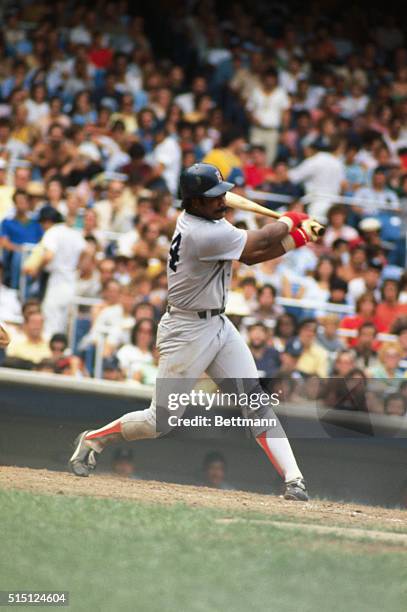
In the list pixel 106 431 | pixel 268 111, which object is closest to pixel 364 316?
pixel 268 111

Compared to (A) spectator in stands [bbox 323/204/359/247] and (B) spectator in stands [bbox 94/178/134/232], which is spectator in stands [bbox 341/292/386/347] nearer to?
(A) spectator in stands [bbox 323/204/359/247]

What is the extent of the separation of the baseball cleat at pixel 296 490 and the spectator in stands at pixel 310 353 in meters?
3.98

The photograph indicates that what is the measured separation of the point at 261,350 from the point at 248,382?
156 inches

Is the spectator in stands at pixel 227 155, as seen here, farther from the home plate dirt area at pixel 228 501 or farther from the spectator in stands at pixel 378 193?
the home plate dirt area at pixel 228 501

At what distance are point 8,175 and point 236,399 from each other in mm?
6551

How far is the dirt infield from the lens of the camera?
7.27 metres

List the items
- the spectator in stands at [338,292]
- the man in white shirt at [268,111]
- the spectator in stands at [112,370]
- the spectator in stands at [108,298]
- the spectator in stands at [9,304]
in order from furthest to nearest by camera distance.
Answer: the man in white shirt at [268,111] → the spectator in stands at [338,292] → the spectator in stands at [108,298] → the spectator in stands at [9,304] → the spectator in stands at [112,370]

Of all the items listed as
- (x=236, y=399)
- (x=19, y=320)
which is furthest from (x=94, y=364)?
(x=236, y=399)

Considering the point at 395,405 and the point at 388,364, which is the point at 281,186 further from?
the point at 395,405

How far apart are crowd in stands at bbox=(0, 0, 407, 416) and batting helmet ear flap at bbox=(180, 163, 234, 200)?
277 cm

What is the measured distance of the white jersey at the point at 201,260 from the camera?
7094 mm

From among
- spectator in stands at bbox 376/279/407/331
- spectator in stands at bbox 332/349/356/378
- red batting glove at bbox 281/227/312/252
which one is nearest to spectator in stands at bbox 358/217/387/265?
spectator in stands at bbox 376/279/407/331

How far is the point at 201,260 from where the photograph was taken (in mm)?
7203

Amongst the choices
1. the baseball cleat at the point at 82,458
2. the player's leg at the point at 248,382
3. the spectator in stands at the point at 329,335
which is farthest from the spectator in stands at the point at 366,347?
the player's leg at the point at 248,382
